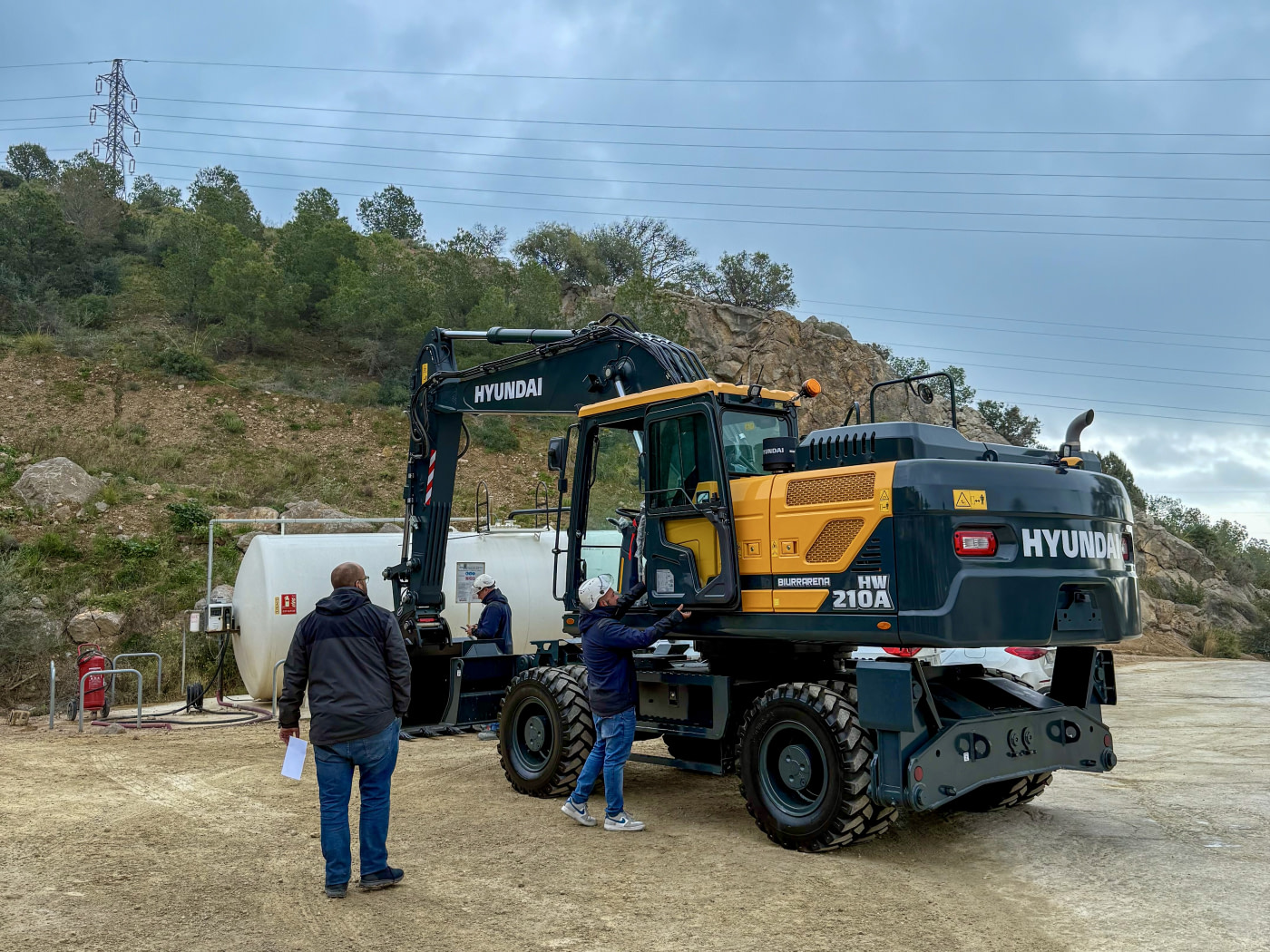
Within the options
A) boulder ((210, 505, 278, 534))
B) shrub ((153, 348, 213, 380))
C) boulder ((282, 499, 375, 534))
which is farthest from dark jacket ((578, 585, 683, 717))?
shrub ((153, 348, 213, 380))

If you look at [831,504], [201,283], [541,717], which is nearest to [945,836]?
[831,504]

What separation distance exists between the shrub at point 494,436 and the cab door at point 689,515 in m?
30.4

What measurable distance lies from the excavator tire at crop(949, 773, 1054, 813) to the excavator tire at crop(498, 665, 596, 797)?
3.34 metres

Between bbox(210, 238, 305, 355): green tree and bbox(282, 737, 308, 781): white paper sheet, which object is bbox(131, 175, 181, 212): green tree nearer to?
bbox(210, 238, 305, 355): green tree

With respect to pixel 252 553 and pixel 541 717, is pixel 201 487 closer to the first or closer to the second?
pixel 252 553

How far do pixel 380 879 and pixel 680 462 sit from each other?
3.87m

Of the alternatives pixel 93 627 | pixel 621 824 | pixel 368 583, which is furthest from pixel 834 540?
pixel 93 627

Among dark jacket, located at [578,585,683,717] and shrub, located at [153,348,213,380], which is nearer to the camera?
dark jacket, located at [578,585,683,717]

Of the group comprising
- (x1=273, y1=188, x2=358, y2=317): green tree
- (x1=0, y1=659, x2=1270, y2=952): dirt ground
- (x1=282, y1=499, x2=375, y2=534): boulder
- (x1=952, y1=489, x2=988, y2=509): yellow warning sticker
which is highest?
(x1=273, y1=188, x2=358, y2=317): green tree

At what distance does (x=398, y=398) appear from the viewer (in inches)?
1566

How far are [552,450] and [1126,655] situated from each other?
2726cm

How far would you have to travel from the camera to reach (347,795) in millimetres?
6328

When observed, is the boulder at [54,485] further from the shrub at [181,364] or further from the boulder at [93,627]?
the shrub at [181,364]

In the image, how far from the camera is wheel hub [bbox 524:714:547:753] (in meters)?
9.44
